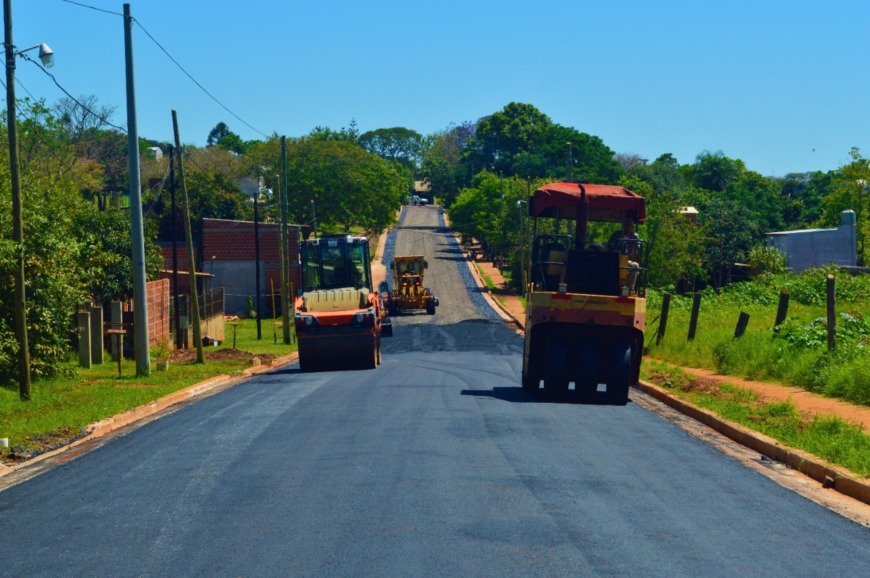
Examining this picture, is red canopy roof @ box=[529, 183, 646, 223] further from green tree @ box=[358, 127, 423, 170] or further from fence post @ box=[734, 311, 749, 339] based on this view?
green tree @ box=[358, 127, 423, 170]

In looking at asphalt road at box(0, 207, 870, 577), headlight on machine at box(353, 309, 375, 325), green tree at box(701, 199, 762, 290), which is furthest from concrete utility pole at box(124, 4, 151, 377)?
green tree at box(701, 199, 762, 290)

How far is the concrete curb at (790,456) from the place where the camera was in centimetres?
1148

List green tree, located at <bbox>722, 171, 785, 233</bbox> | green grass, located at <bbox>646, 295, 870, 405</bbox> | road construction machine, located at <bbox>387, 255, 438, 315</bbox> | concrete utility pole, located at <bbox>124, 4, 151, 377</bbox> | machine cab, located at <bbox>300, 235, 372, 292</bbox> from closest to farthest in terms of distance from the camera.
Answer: green grass, located at <bbox>646, 295, 870, 405</bbox>, concrete utility pole, located at <bbox>124, 4, 151, 377</bbox>, machine cab, located at <bbox>300, 235, 372, 292</bbox>, road construction machine, located at <bbox>387, 255, 438, 315</bbox>, green tree, located at <bbox>722, 171, 785, 233</bbox>

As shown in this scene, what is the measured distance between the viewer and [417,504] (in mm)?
9680

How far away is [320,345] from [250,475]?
1519 centimetres

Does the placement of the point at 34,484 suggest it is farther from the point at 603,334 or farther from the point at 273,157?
the point at 273,157

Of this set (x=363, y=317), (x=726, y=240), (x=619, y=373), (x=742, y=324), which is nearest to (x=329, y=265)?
(x=363, y=317)

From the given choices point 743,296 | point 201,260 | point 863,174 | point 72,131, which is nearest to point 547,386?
point 743,296

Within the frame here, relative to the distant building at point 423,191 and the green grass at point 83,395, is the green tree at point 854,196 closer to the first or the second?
the green grass at point 83,395

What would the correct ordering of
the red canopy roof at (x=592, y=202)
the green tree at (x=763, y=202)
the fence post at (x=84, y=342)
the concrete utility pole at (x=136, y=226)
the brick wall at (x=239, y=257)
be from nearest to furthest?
1. the red canopy roof at (x=592, y=202)
2. the concrete utility pole at (x=136, y=226)
3. the fence post at (x=84, y=342)
4. the brick wall at (x=239, y=257)
5. the green tree at (x=763, y=202)

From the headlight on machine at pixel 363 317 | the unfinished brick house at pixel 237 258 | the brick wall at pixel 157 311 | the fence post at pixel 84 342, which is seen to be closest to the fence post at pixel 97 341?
the fence post at pixel 84 342

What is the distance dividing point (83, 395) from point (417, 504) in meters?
13.5

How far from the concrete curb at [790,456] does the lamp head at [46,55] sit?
13.1 m

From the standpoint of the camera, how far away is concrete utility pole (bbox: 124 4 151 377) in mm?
25344
